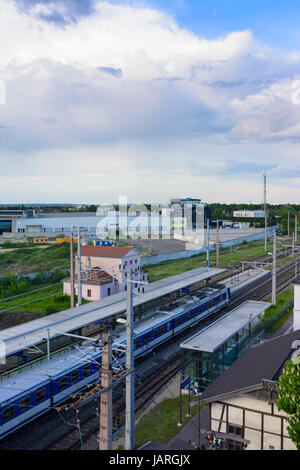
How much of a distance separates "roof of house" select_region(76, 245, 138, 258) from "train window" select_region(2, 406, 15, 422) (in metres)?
25.8

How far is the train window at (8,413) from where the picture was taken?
1363cm

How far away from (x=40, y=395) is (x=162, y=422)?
205 inches

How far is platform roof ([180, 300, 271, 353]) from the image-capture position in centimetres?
1769

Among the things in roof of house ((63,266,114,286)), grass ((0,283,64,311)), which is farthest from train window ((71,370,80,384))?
roof of house ((63,266,114,286))

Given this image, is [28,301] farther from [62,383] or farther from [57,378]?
[57,378]

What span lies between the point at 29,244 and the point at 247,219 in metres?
80.2

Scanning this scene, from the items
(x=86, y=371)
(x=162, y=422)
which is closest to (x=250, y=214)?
(x=86, y=371)

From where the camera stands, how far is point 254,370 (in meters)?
14.2

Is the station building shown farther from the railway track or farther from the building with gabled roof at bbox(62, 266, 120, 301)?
the building with gabled roof at bbox(62, 266, 120, 301)

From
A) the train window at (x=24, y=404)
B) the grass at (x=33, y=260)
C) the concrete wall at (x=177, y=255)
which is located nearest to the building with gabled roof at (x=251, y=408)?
the train window at (x=24, y=404)

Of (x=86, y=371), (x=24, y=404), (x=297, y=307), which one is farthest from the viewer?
(x=297, y=307)

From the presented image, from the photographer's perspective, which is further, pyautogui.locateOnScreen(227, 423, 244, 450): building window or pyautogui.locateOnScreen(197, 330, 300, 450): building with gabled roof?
pyautogui.locateOnScreen(227, 423, 244, 450): building window

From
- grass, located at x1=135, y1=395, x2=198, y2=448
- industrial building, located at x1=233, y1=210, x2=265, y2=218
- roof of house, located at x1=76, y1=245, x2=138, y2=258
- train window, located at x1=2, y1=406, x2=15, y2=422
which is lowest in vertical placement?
grass, located at x1=135, y1=395, x2=198, y2=448

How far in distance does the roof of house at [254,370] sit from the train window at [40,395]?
6.54m
